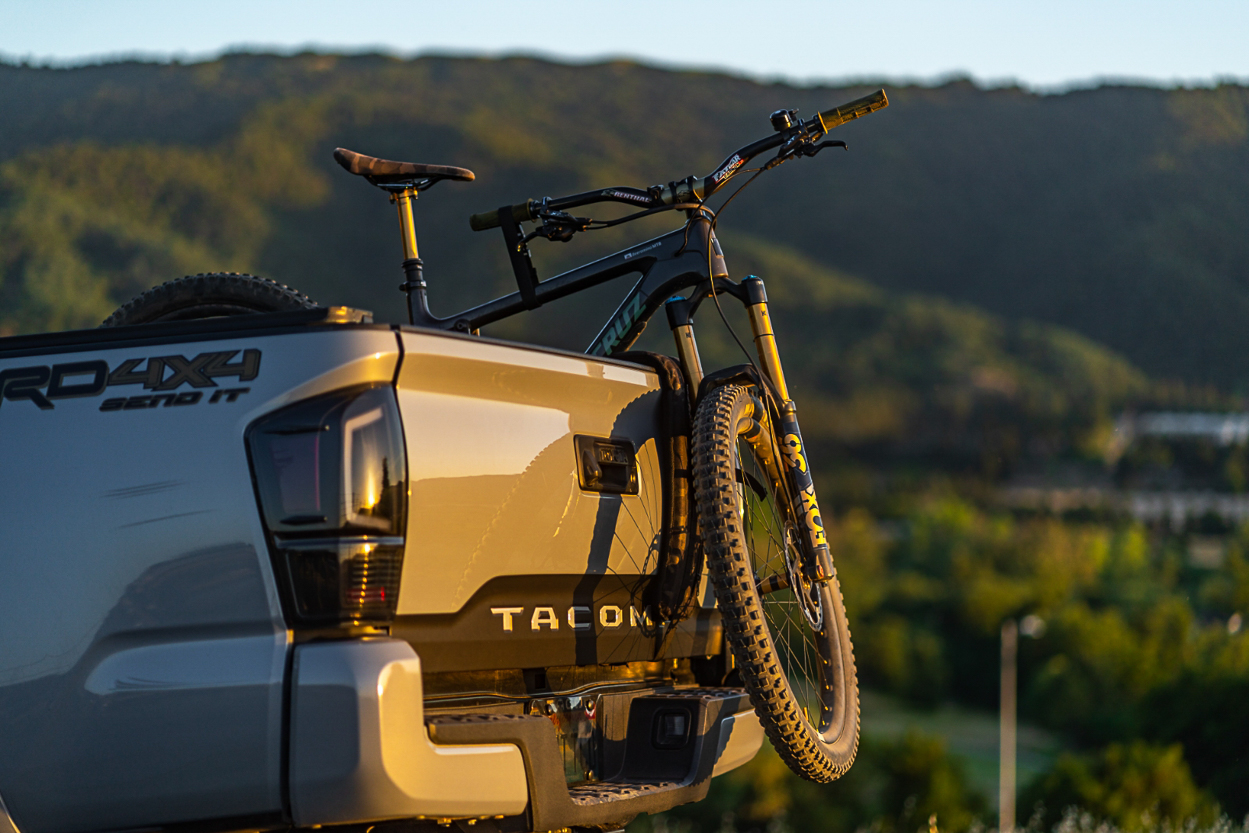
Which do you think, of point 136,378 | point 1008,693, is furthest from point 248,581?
point 1008,693

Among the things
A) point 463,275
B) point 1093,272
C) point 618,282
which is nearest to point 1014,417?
point 1093,272

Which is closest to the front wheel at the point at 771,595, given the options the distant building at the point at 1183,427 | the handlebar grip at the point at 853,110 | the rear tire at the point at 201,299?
the handlebar grip at the point at 853,110

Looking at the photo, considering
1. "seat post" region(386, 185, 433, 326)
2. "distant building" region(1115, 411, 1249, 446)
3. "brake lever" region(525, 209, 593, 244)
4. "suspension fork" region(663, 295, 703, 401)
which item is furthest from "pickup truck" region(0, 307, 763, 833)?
"distant building" region(1115, 411, 1249, 446)

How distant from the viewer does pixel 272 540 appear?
96.3 inches

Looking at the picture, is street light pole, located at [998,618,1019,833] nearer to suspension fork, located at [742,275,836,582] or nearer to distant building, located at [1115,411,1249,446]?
distant building, located at [1115,411,1249,446]

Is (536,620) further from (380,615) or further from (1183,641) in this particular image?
(1183,641)

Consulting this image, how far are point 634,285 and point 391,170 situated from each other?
84 centimetres

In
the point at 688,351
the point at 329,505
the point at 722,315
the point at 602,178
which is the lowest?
the point at 329,505

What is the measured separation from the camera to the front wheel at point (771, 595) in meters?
3.31

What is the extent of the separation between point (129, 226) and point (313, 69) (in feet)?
165

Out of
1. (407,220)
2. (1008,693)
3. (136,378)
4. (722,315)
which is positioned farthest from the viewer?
(1008,693)

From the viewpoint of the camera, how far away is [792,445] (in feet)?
13.2

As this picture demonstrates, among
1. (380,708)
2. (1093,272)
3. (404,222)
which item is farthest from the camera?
(1093,272)

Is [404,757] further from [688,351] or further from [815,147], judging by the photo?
[815,147]
